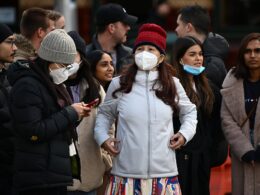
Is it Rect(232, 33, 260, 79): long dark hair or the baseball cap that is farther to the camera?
the baseball cap

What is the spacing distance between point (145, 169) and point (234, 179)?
4.72 ft

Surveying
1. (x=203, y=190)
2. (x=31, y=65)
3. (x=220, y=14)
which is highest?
(x=220, y=14)

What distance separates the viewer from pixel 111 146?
687 centimetres

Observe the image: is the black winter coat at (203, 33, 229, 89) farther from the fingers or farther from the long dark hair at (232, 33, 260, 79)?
the fingers

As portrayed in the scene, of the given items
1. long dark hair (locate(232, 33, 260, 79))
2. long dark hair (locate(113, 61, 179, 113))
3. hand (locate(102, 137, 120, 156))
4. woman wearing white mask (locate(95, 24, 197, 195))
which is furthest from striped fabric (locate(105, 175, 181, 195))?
long dark hair (locate(232, 33, 260, 79))

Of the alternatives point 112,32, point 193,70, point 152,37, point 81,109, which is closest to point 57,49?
point 81,109

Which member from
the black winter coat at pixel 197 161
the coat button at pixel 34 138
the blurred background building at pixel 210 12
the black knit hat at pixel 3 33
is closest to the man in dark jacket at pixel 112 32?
the black winter coat at pixel 197 161

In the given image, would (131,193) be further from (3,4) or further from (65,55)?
(3,4)

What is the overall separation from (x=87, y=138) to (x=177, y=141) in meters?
0.86

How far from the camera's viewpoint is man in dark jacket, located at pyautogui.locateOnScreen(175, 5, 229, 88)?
8305 mm

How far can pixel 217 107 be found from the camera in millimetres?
8078

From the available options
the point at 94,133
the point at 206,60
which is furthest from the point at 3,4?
the point at 94,133

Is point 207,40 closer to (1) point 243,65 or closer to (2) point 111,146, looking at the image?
(1) point 243,65

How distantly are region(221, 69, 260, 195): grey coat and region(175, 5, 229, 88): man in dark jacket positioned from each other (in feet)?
1.13
